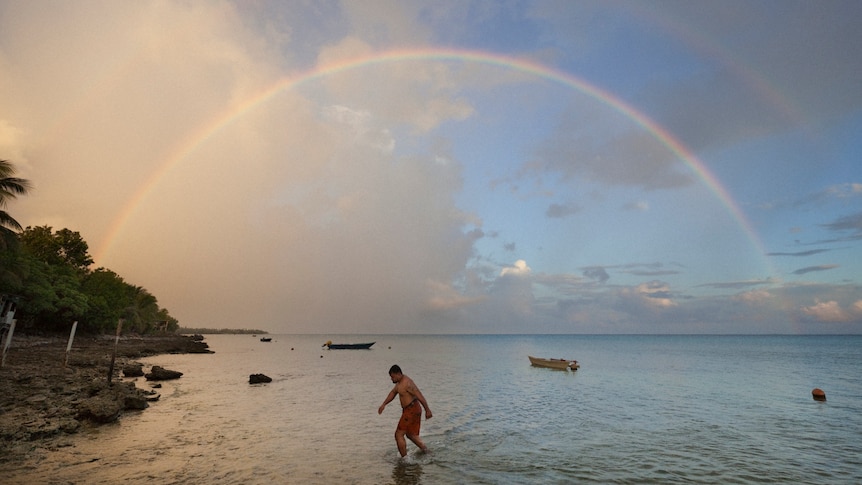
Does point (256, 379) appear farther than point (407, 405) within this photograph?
Yes

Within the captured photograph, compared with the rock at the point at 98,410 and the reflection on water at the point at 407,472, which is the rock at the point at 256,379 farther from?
the reflection on water at the point at 407,472

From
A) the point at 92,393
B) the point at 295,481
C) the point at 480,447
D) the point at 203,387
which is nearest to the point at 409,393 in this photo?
the point at 295,481

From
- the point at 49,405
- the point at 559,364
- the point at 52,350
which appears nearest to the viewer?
the point at 49,405

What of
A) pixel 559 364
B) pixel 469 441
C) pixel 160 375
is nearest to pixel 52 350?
pixel 160 375

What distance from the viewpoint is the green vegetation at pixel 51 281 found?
32719 mm

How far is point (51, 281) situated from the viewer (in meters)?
54.7

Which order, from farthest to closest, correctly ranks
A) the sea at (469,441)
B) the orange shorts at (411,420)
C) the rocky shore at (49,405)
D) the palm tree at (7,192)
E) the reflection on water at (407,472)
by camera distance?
the palm tree at (7,192) → the rocky shore at (49,405) → the orange shorts at (411,420) → the sea at (469,441) → the reflection on water at (407,472)

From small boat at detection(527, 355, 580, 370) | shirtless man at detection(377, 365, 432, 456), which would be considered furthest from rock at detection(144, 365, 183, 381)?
small boat at detection(527, 355, 580, 370)

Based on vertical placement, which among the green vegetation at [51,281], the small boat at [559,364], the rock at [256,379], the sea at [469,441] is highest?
the green vegetation at [51,281]

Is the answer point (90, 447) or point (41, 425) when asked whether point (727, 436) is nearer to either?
point (90, 447)

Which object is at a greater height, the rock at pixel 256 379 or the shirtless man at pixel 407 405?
the shirtless man at pixel 407 405

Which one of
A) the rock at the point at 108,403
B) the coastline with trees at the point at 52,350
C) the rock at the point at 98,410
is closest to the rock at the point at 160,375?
the coastline with trees at the point at 52,350

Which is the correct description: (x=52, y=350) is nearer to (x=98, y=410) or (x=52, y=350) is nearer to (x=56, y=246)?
(x=56, y=246)

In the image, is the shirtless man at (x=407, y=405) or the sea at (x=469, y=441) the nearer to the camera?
the sea at (x=469, y=441)
